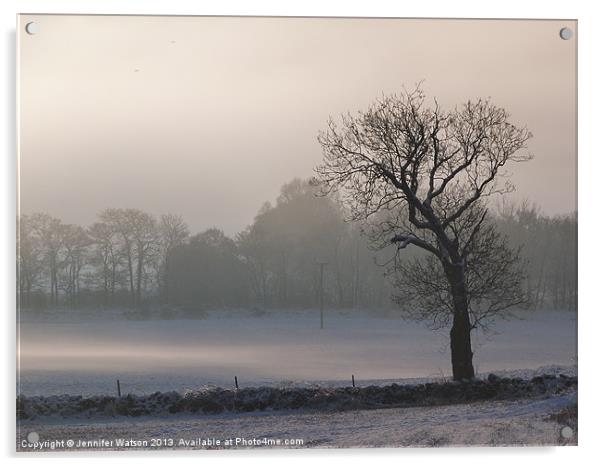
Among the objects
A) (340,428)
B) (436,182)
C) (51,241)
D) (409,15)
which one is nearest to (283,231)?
(436,182)

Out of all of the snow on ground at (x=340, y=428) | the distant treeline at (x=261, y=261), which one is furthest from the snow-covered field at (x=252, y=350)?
the snow on ground at (x=340, y=428)

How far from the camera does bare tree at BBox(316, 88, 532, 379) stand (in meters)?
8.27

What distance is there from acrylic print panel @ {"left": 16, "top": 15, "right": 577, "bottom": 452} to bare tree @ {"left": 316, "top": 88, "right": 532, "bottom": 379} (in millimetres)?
18

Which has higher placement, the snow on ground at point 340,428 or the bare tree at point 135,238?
the bare tree at point 135,238

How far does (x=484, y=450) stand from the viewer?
802cm

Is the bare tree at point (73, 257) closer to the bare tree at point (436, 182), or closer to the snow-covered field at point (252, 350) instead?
the snow-covered field at point (252, 350)

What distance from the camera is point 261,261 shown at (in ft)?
27.0

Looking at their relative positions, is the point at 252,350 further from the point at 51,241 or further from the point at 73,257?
the point at 51,241

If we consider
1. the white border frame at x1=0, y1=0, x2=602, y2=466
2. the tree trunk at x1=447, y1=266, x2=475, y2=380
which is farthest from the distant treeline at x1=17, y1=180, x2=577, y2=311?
the tree trunk at x1=447, y1=266, x2=475, y2=380

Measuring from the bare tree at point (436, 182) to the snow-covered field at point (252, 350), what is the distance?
0.28m

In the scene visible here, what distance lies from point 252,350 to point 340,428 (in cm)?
92

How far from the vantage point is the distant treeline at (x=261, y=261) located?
26.7 ft

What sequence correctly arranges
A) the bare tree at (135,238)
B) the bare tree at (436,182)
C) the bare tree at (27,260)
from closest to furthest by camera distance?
the bare tree at (27,260) → the bare tree at (135,238) → the bare tree at (436,182)

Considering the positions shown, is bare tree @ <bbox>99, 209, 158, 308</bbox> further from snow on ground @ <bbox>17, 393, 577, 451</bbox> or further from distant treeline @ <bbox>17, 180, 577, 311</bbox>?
snow on ground @ <bbox>17, 393, 577, 451</bbox>
